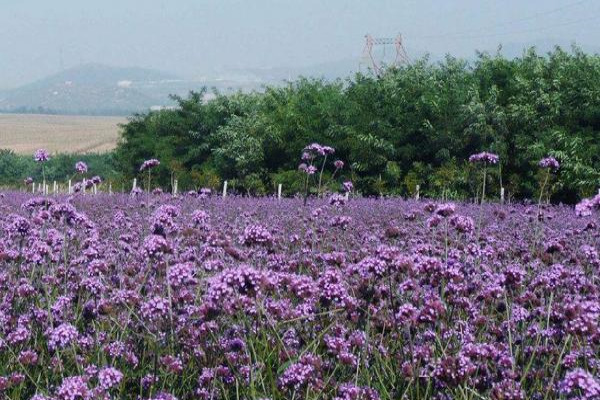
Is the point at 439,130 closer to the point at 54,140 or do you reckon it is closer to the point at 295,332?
the point at 295,332

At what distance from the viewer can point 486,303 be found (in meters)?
4.04

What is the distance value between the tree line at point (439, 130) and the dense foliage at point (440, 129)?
4 centimetres

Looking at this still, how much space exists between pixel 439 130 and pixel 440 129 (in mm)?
110

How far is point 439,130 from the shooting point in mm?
24438

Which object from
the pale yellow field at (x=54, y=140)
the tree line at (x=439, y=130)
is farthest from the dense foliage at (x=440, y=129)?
the pale yellow field at (x=54, y=140)

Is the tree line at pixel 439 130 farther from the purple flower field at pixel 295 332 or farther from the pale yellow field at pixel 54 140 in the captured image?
the pale yellow field at pixel 54 140

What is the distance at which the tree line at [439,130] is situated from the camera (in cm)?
2220

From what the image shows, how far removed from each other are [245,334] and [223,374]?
0.24 metres

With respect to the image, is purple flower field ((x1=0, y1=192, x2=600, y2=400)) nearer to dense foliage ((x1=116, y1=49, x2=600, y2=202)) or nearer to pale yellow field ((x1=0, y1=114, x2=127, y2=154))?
dense foliage ((x1=116, y1=49, x2=600, y2=202))

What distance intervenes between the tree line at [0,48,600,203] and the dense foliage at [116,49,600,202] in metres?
0.04

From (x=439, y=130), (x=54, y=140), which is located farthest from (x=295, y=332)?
(x=54, y=140)

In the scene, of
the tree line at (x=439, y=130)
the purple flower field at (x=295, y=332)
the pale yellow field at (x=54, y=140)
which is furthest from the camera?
the pale yellow field at (x=54, y=140)

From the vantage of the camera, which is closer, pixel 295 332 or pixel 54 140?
pixel 295 332

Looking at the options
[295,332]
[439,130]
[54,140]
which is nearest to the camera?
[295,332]
